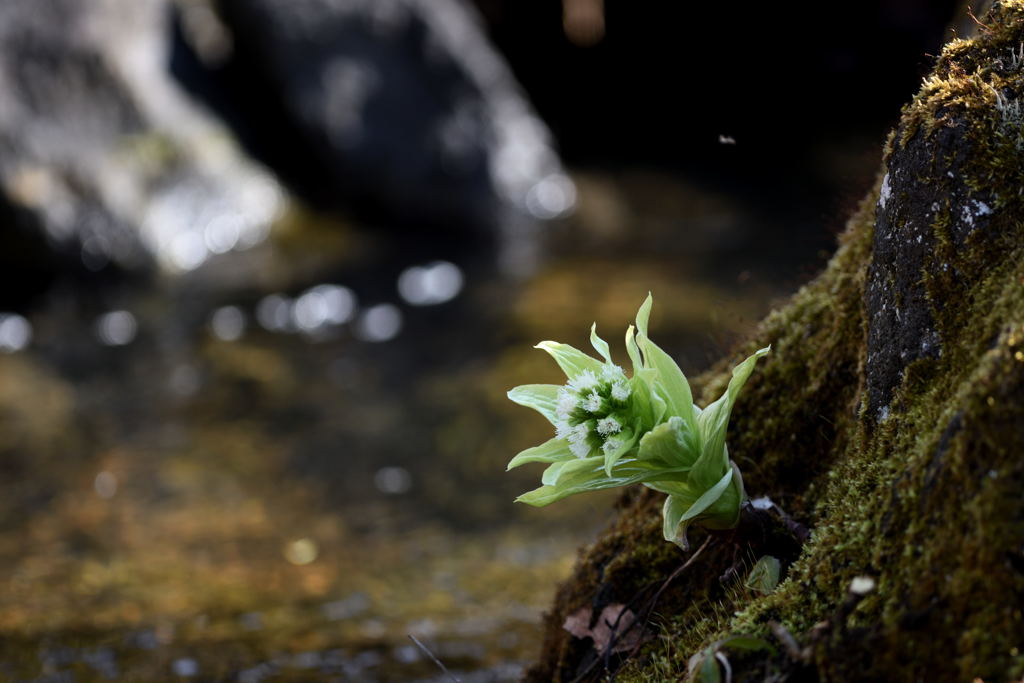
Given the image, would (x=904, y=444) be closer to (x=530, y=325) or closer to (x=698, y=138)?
(x=530, y=325)

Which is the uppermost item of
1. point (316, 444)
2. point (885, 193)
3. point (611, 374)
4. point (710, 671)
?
point (316, 444)

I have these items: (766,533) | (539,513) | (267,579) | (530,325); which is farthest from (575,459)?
(530,325)

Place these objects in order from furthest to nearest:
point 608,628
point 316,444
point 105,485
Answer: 1. point 316,444
2. point 105,485
3. point 608,628

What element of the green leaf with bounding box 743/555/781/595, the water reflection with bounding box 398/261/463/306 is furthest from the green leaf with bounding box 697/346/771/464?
the water reflection with bounding box 398/261/463/306

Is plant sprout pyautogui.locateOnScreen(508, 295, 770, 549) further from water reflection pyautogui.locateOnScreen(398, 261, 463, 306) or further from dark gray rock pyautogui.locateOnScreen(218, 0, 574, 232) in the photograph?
dark gray rock pyautogui.locateOnScreen(218, 0, 574, 232)

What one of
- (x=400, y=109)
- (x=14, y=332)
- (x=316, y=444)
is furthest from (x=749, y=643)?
(x=400, y=109)

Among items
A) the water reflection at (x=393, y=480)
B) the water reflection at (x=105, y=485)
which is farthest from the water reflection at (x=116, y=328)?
the water reflection at (x=393, y=480)

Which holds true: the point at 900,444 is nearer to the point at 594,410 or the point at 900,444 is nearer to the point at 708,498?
the point at 708,498

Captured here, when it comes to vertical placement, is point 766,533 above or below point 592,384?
below
